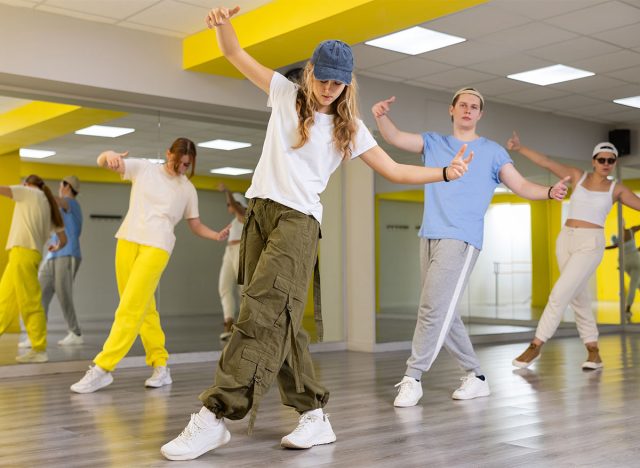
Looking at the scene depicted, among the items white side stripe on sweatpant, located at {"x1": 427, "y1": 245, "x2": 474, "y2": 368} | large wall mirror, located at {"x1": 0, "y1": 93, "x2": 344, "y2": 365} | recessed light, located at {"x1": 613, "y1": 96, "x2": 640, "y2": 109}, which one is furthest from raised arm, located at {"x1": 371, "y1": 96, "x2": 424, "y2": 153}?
recessed light, located at {"x1": 613, "y1": 96, "x2": 640, "y2": 109}

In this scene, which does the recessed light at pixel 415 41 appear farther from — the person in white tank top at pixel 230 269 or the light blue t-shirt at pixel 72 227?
the light blue t-shirt at pixel 72 227

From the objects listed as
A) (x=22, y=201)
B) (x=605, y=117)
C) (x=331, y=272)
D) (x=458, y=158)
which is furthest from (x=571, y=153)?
(x=458, y=158)

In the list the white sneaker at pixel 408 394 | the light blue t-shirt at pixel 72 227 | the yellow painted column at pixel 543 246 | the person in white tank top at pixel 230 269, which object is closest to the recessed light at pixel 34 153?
the light blue t-shirt at pixel 72 227

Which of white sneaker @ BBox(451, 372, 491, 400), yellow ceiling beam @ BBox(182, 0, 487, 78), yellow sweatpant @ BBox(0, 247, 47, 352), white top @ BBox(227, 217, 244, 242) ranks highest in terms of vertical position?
yellow ceiling beam @ BBox(182, 0, 487, 78)

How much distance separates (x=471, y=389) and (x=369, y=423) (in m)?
1.02

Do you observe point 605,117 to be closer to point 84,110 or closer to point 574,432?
point 84,110

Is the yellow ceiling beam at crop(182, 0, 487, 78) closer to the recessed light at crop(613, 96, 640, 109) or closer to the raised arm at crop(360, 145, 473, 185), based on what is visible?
the raised arm at crop(360, 145, 473, 185)

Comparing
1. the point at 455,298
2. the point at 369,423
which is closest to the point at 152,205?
the point at 455,298

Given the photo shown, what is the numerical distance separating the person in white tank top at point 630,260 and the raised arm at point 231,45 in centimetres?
878

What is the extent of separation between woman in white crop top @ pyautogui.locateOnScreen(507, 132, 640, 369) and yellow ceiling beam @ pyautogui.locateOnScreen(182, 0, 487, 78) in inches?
59.0

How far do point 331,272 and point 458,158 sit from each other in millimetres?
5130

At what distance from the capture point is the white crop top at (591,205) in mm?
6375

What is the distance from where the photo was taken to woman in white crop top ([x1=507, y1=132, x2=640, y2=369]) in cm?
627

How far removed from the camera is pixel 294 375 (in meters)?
3.20
